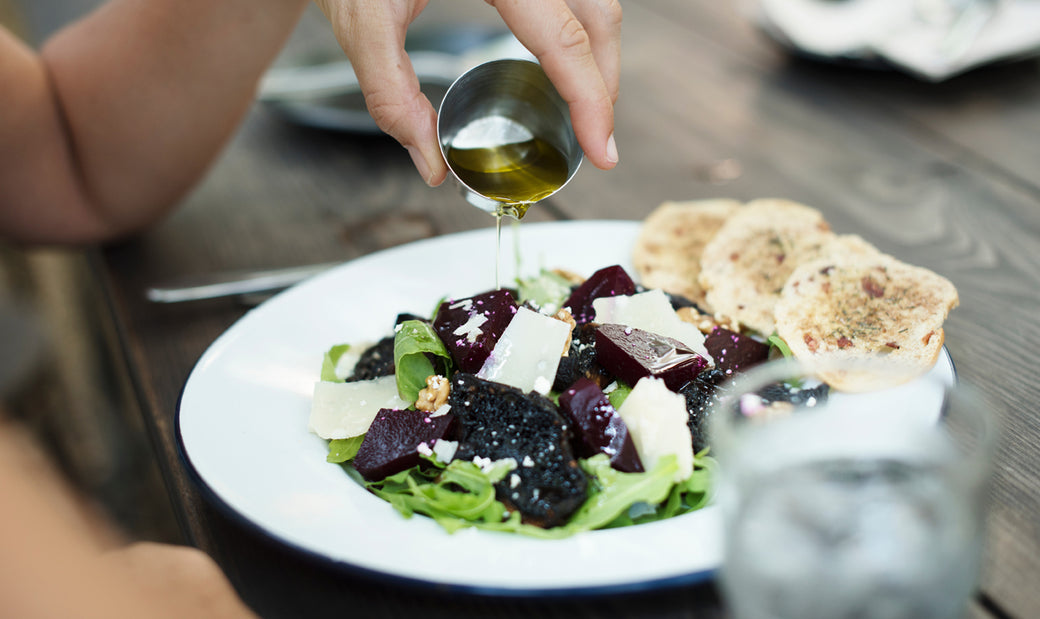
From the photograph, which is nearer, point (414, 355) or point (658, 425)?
point (658, 425)

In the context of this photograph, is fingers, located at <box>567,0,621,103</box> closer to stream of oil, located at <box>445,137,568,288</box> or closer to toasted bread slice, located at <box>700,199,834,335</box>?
stream of oil, located at <box>445,137,568,288</box>

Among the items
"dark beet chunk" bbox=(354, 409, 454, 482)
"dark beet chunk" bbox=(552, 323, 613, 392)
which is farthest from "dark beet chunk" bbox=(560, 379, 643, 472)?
"dark beet chunk" bbox=(354, 409, 454, 482)

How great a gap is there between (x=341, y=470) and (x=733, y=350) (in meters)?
0.83

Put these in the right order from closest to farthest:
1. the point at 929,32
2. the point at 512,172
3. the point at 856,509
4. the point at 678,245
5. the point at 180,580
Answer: the point at 856,509 → the point at 180,580 → the point at 512,172 → the point at 678,245 → the point at 929,32

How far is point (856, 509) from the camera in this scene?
0.80 metres

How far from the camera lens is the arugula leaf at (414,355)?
1586 mm

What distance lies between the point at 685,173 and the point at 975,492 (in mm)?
2247

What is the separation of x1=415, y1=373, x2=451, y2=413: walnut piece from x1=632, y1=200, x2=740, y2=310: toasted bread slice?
691 mm

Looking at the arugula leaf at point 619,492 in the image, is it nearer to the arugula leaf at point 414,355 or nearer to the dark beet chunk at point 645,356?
the dark beet chunk at point 645,356

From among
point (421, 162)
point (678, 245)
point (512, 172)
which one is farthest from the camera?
point (678, 245)

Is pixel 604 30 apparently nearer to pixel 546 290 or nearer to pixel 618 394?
pixel 546 290

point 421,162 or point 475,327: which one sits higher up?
point 421,162

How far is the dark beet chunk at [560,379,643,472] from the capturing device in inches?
53.1

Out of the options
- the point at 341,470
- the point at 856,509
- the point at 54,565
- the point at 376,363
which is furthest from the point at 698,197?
the point at 54,565
